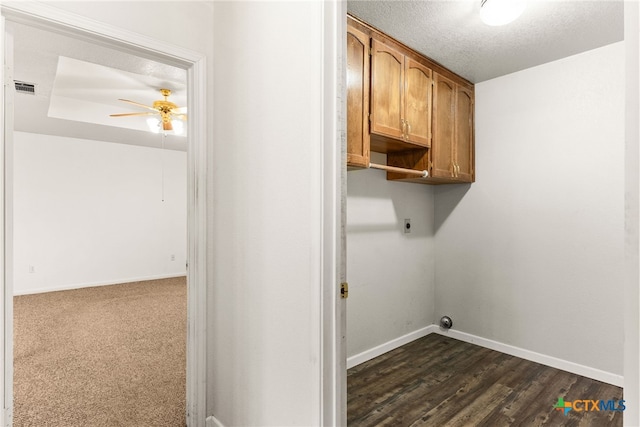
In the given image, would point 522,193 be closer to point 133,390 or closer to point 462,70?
point 462,70

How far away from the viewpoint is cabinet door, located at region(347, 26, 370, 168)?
206 cm

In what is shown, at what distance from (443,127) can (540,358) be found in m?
2.09

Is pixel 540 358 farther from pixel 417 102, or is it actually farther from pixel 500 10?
pixel 500 10

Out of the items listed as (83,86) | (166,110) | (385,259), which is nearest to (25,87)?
(83,86)

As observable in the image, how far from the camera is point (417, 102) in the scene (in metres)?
2.60

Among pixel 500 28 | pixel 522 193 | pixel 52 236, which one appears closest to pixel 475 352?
pixel 522 193

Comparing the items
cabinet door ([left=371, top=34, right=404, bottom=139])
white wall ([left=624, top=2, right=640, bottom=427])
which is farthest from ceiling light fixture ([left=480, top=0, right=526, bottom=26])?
white wall ([left=624, top=2, right=640, bottom=427])

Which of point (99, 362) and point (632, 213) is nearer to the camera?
point (632, 213)

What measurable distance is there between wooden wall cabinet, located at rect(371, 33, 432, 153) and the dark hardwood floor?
179cm

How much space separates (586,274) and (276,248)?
2.53 metres

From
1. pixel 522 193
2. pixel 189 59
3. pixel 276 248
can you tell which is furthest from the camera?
pixel 522 193

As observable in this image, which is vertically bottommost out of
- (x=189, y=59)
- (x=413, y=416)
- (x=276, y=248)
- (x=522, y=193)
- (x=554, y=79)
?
(x=413, y=416)

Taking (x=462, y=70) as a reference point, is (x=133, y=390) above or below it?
below

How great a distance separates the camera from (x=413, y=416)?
80.7 inches
